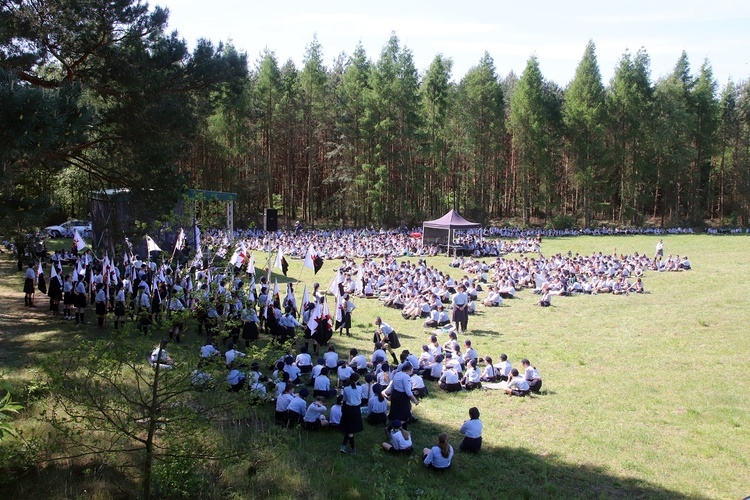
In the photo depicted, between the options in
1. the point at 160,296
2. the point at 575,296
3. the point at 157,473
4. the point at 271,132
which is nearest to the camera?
the point at 157,473

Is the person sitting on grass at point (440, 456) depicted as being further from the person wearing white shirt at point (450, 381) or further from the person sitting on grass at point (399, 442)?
the person wearing white shirt at point (450, 381)

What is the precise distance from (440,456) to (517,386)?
3.54 m

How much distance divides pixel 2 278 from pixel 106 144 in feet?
38.3

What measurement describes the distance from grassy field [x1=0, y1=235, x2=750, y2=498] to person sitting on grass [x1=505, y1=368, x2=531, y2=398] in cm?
23

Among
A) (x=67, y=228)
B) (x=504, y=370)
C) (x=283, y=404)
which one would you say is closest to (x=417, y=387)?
(x=504, y=370)

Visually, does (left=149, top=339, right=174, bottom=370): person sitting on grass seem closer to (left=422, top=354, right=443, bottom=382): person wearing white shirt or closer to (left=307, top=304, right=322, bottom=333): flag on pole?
(left=307, top=304, right=322, bottom=333): flag on pole

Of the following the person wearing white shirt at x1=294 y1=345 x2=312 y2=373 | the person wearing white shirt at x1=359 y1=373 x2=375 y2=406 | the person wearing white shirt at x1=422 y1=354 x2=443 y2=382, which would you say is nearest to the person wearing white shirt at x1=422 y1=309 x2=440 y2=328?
the person wearing white shirt at x1=422 y1=354 x2=443 y2=382

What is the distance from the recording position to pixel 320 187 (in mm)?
49875

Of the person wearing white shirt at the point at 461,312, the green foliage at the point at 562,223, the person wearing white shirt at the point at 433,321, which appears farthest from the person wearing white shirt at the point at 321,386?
the green foliage at the point at 562,223

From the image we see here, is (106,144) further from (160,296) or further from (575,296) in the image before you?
(575,296)

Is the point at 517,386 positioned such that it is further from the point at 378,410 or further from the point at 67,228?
the point at 67,228

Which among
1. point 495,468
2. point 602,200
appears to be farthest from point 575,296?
point 602,200

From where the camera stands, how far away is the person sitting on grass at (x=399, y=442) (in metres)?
7.40

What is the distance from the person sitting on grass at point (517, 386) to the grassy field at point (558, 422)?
23 centimetres
